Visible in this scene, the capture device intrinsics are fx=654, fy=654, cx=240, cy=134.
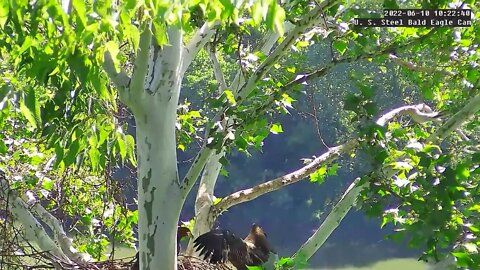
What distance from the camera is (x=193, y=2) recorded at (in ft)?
3.63

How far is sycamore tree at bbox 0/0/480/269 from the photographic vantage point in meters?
1.21

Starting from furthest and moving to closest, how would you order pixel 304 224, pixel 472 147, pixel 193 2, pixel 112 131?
1. pixel 304 224
2. pixel 472 147
3. pixel 112 131
4. pixel 193 2

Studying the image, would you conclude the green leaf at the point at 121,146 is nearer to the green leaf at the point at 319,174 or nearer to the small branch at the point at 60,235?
the small branch at the point at 60,235

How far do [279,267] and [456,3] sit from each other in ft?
4.50

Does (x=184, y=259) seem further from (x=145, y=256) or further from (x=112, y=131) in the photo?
(x=112, y=131)

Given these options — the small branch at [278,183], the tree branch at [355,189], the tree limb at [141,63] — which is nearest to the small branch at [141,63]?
the tree limb at [141,63]

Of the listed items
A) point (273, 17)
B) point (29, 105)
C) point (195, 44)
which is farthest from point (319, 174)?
point (273, 17)

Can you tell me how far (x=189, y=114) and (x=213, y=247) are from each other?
1.18 metres

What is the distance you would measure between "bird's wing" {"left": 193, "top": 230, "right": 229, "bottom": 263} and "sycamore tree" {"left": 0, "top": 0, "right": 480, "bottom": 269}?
11.3 inches

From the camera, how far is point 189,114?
3545mm

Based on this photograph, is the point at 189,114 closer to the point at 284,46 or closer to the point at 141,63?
the point at 284,46

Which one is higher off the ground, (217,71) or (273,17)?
(217,71)

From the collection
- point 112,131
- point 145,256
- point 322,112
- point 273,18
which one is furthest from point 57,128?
point 322,112

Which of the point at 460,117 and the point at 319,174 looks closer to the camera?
the point at 460,117
